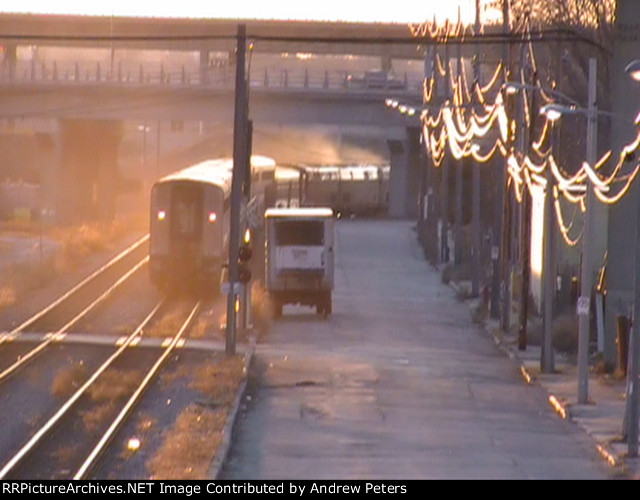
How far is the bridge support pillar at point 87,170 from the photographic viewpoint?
3135 inches

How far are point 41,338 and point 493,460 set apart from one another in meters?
16.4

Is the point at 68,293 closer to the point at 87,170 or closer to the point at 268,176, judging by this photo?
the point at 268,176

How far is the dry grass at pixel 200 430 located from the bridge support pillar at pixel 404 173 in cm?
5672

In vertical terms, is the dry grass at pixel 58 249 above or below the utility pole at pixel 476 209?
below

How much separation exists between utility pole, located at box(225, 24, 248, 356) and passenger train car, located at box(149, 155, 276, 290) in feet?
30.0

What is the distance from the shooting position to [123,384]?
25.9 metres

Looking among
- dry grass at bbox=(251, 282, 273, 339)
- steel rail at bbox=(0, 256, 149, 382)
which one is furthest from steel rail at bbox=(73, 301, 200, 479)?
dry grass at bbox=(251, 282, 273, 339)

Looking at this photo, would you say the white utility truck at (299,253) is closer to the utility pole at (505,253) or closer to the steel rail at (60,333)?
the utility pole at (505,253)

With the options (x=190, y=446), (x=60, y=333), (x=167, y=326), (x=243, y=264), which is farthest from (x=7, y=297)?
(x=190, y=446)

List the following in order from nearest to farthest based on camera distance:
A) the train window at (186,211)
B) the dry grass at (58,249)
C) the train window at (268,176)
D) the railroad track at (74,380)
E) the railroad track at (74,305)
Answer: the railroad track at (74,380) < the railroad track at (74,305) < the train window at (186,211) < the dry grass at (58,249) < the train window at (268,176)

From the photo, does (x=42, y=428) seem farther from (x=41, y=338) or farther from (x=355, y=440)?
(x=41, y=338)

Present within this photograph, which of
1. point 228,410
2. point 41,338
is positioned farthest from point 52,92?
point 228,410

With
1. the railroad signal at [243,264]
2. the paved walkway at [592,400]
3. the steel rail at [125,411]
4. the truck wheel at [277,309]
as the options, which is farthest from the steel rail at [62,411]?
the paved walkway at [592,400]

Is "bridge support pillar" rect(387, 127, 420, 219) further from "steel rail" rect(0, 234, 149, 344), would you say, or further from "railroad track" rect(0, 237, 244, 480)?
"railroad track" rect(0, 237, 244, 480)
